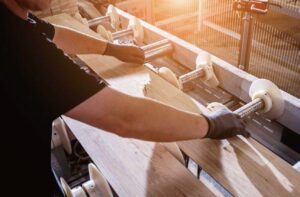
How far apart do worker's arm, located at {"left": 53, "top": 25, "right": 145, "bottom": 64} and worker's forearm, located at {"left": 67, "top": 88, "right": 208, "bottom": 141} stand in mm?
783

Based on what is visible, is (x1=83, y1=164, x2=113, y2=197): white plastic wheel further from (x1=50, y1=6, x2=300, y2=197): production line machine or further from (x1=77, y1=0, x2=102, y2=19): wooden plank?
(x1=77, y1=0, x2=102, y2=19): wooden plank

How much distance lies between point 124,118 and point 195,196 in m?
0.35

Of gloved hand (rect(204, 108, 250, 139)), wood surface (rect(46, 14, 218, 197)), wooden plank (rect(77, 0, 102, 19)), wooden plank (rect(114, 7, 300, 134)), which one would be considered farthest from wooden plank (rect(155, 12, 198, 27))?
gloved hand (rect(204, 108, 250, 139))

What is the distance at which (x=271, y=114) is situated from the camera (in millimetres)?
1451

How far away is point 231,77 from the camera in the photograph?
5.43 ft

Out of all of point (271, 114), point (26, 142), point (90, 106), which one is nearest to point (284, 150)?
point (271, 114)

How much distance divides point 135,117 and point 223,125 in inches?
14.1

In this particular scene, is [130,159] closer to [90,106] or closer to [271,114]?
[90,106]

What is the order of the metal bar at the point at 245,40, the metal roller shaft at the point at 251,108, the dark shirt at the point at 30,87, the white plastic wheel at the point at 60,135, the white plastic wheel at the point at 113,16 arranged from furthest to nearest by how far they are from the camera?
the white plastic wheel at the point at 113,16 < the metal bar at the point at 245,40 < the white plastic wheel at the point at 60,135 < the metal roller shaft at the point at 251,108 < the dark shirt at the point at 30,87

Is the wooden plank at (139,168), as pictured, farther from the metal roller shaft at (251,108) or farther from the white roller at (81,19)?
the white roller at (81,19)

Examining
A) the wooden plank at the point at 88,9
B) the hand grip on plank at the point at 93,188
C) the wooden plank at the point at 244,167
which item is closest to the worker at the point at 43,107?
the wooden plank at the point at 244,167

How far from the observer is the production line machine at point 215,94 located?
4.43 ft

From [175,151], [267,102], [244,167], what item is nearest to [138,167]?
[175,151]

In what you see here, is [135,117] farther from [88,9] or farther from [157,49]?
[88,9]
